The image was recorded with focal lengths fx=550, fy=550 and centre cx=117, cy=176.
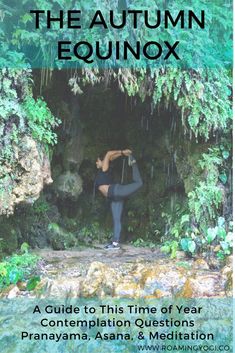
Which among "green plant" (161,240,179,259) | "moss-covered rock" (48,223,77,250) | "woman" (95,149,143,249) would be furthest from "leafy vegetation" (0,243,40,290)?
"green plant" (161,240,179,259)

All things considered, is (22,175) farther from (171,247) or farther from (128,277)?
(171,247)

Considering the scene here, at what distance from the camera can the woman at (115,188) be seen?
659cm

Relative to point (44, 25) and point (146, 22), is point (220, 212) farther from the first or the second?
point (44, 25)

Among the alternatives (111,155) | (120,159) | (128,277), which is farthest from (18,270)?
(120,159)

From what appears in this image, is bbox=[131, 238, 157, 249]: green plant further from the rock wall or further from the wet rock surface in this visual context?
the rock wall

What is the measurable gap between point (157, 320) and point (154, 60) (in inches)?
108

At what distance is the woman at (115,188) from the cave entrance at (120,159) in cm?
18

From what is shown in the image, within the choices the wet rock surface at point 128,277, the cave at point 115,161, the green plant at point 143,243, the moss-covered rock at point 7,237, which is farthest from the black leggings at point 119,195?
the moss-covered rock at point 7,237

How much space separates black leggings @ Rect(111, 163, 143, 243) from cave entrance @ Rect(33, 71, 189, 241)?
162 millimetres

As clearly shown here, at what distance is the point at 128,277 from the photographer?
532 centimetres

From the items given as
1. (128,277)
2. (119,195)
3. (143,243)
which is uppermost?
(119,195)

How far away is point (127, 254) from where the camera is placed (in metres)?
6.31

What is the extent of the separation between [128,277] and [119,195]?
1.53 metres

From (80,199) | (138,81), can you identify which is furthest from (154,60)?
(80,199)
